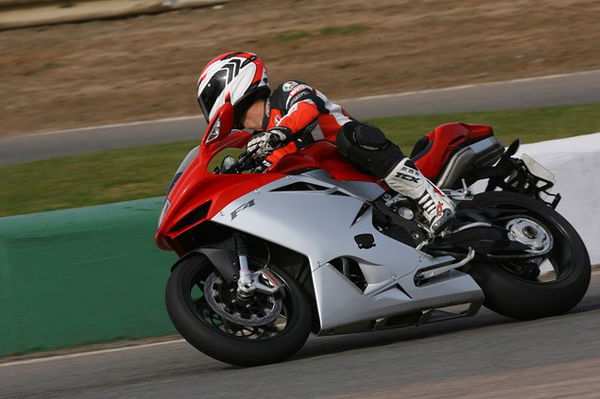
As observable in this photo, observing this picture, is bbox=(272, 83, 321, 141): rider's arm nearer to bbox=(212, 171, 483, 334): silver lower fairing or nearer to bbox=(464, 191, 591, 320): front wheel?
bbox=(212, 171, 483, 334): silver lower fairing

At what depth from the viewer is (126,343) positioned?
721 cm

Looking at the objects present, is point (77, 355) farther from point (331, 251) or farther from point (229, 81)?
point (229, 81)

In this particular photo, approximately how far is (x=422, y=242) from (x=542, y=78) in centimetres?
1018

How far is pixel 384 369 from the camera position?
5.43 m

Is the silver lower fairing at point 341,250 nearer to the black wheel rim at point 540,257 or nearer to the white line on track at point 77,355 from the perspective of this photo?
the black wheel rim at point 540,257

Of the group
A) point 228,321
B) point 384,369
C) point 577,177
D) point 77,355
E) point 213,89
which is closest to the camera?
point 384,369

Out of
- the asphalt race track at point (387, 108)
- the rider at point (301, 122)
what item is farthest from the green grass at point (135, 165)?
the rider at point (301, 122)

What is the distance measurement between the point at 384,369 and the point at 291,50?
1301 centimetres

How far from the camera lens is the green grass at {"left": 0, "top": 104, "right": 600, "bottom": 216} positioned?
955cm

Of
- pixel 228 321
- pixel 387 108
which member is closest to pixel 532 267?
pixel 228 321

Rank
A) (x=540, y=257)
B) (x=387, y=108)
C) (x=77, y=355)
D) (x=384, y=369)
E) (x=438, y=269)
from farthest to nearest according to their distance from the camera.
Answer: (x=387, y=108) → (x=77, y=355) → (x=540, y=257) → (x=438, y=269) → (x=384, y=369)

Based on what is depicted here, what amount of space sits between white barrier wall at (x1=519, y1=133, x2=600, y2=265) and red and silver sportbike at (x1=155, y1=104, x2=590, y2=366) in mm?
1329

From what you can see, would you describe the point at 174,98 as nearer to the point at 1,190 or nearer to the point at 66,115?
the point at 66,115

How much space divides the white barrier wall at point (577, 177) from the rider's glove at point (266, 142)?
251cm
